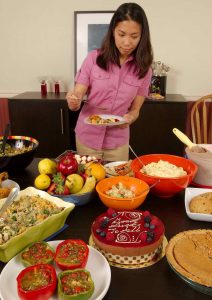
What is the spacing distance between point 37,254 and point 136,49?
4.94ft

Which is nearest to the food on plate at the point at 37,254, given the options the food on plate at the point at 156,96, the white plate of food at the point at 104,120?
the white plate of food at the point at 104,120

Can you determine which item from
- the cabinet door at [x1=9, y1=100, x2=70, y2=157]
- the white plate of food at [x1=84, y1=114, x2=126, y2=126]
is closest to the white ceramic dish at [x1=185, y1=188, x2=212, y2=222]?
the white plate of food at [x1=84, y1=114, x2=126, y2=126]

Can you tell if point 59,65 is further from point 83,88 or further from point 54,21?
point 83,88

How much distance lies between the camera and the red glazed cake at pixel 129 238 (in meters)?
0.94

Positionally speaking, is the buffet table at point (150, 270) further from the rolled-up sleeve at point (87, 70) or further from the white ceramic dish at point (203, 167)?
the rolled-up sleeve at point (87, 70)

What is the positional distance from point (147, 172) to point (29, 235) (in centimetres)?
64

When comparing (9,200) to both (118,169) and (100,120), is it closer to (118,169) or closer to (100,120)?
(118,169)

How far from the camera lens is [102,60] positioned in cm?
202

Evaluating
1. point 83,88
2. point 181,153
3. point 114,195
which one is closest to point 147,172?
point 114,195

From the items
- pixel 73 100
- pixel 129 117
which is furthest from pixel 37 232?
pixel 129 117

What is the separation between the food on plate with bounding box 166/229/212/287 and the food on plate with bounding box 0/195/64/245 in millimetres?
416

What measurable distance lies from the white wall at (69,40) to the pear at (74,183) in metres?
2.58

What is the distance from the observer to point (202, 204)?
119 cm

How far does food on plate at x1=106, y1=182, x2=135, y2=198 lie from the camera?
1.23 metres
